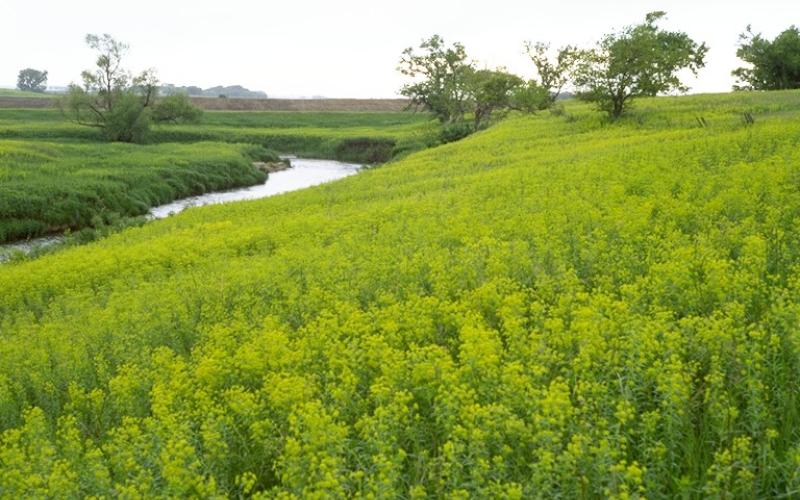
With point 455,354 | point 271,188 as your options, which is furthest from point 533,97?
point 455,354

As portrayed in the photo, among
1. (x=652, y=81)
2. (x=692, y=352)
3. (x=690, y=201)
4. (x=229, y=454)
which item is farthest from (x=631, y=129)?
(x=229, y=454)

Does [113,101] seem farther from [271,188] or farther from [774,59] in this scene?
[774,59]

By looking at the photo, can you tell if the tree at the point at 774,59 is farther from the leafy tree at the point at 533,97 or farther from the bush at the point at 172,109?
the bush at the point at 172,109

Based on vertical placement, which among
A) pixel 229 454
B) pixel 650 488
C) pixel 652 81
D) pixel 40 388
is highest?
pixel 652 81

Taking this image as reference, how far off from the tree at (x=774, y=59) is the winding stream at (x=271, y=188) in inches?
1388

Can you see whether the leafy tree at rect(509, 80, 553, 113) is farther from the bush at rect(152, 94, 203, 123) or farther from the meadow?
the bush at rect(152, 94, 203, 123)

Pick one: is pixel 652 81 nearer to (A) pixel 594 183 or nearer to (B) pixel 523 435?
(A) pixel 594 183

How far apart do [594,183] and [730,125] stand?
11912mm

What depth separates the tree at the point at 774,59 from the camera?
5519 centimetres

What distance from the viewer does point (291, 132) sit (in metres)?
75.1

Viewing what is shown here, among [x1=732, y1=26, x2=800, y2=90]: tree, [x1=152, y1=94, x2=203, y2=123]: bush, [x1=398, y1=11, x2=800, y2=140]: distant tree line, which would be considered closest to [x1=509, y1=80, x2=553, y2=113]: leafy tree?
[x1=398, y1=11, x2=800, y2=140]: distant tree line

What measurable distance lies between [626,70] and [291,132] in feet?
156

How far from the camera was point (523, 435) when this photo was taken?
5.05m

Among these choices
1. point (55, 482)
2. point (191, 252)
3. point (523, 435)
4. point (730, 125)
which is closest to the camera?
point (523, 435)
